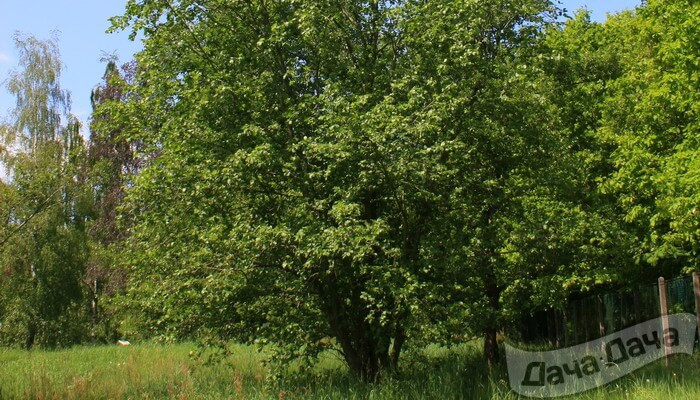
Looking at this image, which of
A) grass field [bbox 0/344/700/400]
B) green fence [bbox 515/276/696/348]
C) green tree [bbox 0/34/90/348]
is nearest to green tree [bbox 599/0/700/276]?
green fence [bbox 515/276/696/348]

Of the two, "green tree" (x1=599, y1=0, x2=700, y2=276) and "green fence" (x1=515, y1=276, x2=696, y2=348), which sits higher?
"green tree" (x1=599, y1=0, x2=700, y2=276)

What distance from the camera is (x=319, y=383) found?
12508 millimetres

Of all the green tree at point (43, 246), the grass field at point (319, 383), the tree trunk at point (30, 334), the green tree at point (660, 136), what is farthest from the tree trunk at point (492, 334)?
the tree trunk at point (30, 334)

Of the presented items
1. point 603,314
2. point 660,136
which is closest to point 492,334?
point 603,314

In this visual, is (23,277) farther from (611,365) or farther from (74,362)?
(611,365)

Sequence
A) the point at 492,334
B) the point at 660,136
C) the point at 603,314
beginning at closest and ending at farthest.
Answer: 1. the point at 492,334
2. the point at 603,314
3. the point at 660,136

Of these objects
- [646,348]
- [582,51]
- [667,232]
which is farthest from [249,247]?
[582,51]

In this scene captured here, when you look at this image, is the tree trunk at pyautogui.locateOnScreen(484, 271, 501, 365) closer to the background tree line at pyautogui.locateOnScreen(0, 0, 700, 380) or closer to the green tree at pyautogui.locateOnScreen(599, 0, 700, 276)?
the background tree line at pyautogui.locateOnScreen(0, 0, 700, 380)

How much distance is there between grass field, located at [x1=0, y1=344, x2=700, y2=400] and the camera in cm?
1053

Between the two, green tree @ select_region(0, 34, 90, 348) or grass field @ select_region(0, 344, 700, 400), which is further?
green tree @ select_region(0, 34, 90, 348)

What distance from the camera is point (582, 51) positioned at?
23219 mm

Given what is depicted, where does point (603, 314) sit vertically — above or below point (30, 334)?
above

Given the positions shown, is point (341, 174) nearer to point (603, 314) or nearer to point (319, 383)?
point (319, 383)

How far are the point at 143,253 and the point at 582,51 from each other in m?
16.0
